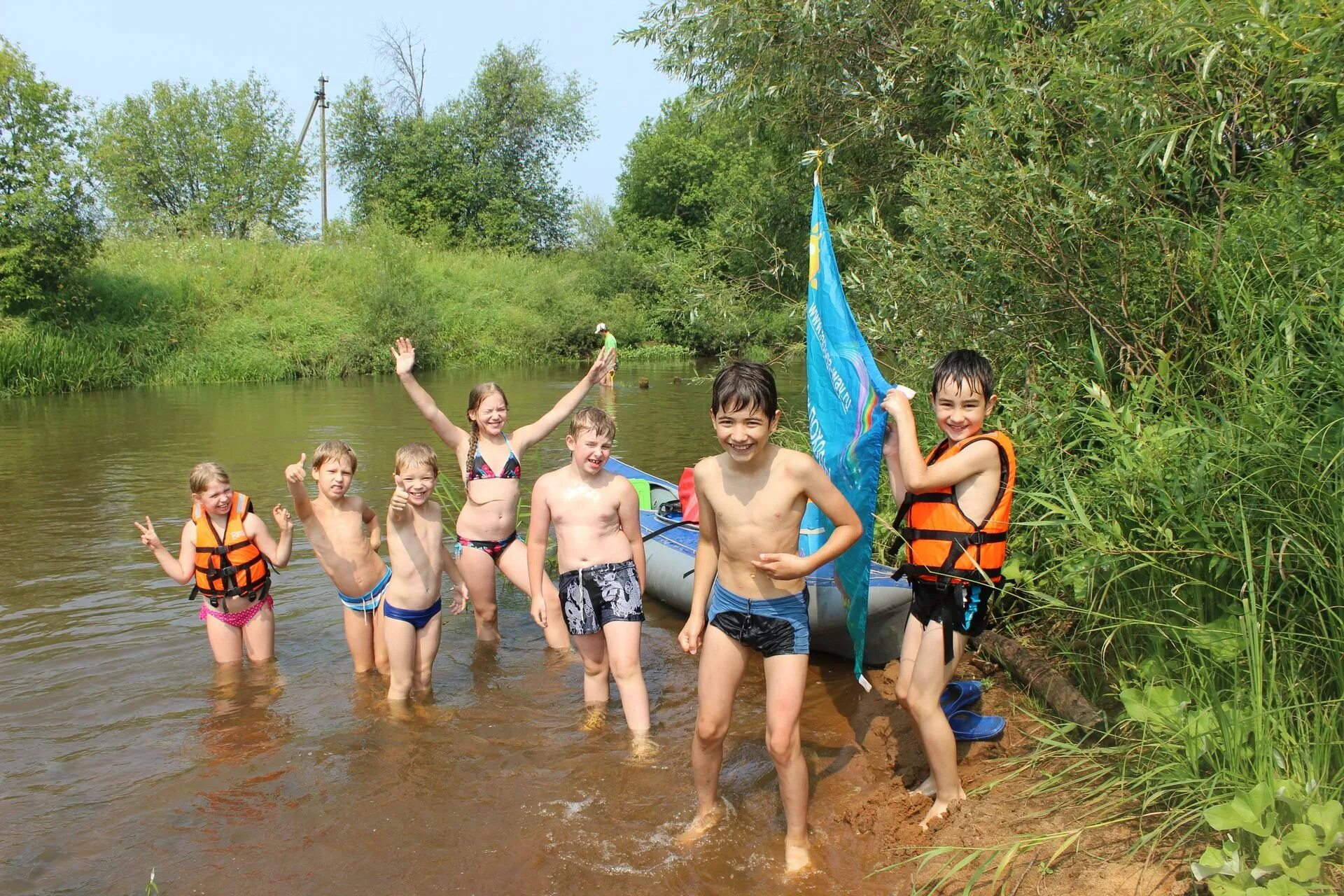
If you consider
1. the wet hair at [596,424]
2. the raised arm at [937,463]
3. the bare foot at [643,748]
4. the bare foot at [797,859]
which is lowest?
the bare foot at [797,859]

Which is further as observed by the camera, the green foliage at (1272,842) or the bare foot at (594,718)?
the bare foot at (594,718)

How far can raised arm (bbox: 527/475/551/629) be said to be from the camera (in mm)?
4980

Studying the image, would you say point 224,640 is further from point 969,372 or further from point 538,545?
point 969,372

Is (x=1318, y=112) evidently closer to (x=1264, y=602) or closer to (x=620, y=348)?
(x=1264, y=602)

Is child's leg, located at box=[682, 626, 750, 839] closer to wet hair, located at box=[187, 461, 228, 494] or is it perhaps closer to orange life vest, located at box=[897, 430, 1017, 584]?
orange life vest, located at box=[897, 430, 1017, 584]

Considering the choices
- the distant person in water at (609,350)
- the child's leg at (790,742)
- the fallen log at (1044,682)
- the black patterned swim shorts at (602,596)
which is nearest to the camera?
the child's leg at (790,742)

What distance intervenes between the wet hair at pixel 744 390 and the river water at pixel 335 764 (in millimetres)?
1773

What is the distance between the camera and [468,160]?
166 ft

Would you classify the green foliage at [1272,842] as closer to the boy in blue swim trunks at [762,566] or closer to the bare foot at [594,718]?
the boy in blue swim trunks at [762,566]

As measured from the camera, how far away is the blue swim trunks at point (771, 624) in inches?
148

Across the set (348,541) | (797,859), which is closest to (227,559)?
(348,541)

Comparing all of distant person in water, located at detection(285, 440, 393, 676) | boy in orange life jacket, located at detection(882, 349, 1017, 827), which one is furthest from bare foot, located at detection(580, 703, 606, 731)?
boy in orange life jacket, located at detection(882, 349, 1017, 827)

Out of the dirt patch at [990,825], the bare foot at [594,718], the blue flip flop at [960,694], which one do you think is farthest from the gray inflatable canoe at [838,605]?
the bare foot at [594,718]

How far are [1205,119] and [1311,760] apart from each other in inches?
124
